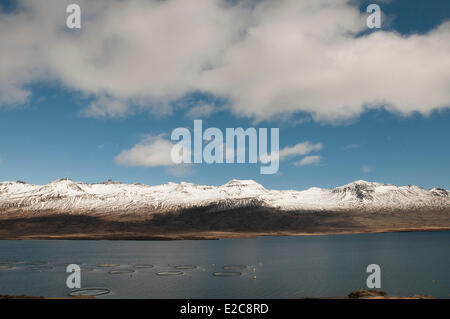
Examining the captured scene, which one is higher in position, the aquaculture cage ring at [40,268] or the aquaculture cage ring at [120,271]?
the aquaculture cage ring at [120,271]

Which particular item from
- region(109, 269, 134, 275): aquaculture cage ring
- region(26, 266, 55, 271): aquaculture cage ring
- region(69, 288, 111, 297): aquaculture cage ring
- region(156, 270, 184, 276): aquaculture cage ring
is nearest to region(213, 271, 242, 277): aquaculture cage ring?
region(156, 270, 184, 276): aquaculture cage ring

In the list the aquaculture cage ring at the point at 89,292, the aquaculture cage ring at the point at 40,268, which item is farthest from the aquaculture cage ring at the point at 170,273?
the aquaculture cage ring at the point at 40,268

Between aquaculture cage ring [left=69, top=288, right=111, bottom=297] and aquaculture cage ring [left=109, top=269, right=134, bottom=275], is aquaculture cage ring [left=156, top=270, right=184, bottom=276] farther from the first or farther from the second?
aquaculture cage ring [left=69, top=288, right=111, bottom=297]

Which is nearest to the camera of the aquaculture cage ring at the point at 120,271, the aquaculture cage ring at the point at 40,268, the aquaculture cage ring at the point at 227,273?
the aquaculture cage ring at the point at 227,273

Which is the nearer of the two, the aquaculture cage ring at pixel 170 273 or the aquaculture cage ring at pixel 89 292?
the aquaculture cage ring at pixel 89 292

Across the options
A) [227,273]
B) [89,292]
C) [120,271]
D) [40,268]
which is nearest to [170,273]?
[120,271]

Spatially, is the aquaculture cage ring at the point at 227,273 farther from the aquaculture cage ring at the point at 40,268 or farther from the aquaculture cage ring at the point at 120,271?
the aquaculture cage ring at the point at 40,268

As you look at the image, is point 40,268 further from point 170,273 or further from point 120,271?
point 170,273
